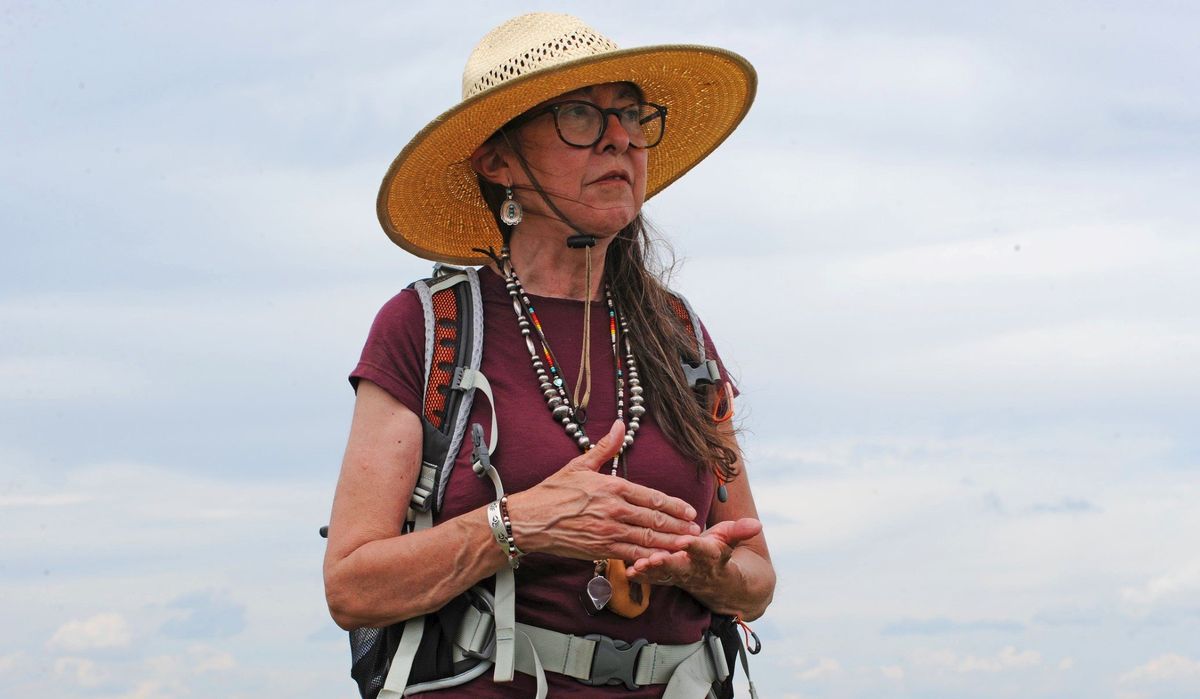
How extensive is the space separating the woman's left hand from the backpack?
236 mm

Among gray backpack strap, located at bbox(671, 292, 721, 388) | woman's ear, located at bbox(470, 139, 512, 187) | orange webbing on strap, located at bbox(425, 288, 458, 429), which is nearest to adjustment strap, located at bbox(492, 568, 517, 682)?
orange webbing on strap, located at bbox(425, 288, 458, 429)

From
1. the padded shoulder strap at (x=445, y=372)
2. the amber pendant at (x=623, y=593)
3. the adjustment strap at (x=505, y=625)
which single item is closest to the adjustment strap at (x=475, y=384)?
the padded shoulder strap at (x=445, y=372)

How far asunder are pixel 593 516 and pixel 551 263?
3.14 ft

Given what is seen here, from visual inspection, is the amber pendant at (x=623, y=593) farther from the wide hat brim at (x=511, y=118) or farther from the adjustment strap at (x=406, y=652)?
the wide hat brim at (x=511, y=118)

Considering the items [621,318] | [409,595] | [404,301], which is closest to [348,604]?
[409,595]

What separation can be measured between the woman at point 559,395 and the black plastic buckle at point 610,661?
12mm

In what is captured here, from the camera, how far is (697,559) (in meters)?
4.05

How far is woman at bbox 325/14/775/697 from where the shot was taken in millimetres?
3979

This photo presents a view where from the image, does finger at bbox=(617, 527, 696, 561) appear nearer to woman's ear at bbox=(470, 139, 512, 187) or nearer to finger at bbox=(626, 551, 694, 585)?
finger at bbox=(626, 551, 694, 585)

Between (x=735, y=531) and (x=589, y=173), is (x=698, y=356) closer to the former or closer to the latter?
(x=589, y=173)

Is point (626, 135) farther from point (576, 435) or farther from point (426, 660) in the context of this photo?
point (426, 660)

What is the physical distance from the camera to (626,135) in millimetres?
4445

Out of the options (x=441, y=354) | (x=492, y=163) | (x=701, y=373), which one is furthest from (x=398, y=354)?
(x=701, y=373)

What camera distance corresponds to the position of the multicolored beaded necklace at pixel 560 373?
4285mm
